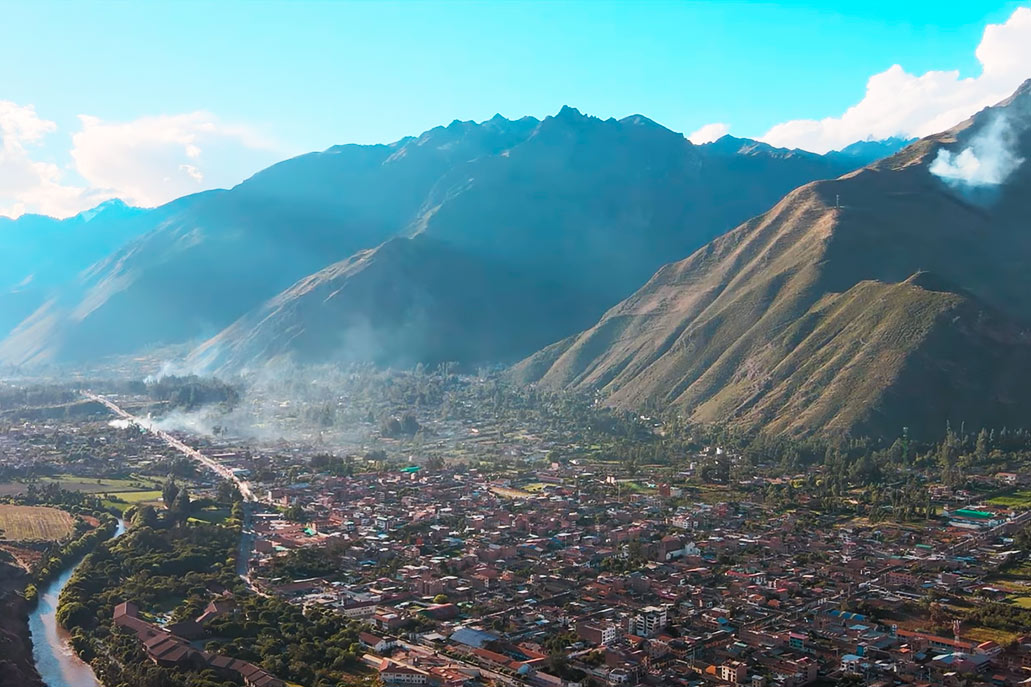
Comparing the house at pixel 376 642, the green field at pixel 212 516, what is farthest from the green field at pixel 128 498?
the house at pixel 376 642

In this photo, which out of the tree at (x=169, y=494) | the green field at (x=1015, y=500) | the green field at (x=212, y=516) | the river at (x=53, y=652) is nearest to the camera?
the river at (x=53, y=652)

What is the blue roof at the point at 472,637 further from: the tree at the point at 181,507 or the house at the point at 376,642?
the tree at the point at 181,507

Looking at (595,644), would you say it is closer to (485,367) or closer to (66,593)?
(66,593)

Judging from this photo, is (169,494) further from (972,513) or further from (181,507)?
(972,513)

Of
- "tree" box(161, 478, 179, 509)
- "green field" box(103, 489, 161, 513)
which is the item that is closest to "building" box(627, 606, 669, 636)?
"tree" box(161, 478, 179, 509)

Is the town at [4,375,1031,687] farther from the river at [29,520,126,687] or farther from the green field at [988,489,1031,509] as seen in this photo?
the river at [29,520,126,687]

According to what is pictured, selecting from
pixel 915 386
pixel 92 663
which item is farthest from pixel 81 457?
pixel 915 386
